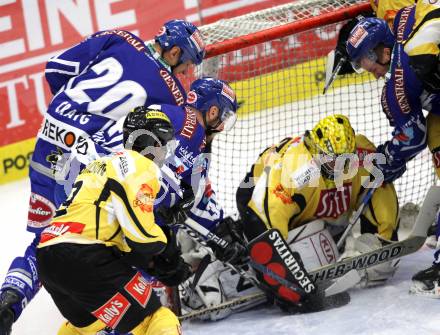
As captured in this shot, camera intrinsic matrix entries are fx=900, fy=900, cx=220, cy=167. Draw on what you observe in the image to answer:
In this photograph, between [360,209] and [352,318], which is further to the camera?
[360,209]

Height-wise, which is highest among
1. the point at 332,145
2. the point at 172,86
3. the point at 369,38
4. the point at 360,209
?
the point at 369,38

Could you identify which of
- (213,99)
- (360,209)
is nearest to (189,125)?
(213,99)

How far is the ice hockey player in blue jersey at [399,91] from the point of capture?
13.4ft

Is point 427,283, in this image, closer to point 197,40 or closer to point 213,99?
point 213,99

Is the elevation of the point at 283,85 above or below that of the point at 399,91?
below

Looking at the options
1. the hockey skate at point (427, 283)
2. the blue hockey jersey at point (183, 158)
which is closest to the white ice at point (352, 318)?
the hockey skate at point (427, 283)

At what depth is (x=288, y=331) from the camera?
12.7ft

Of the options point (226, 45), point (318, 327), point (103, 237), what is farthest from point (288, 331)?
point (226, 45)

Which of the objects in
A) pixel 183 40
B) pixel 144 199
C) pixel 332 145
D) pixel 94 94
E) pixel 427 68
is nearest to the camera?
pixel 144 199

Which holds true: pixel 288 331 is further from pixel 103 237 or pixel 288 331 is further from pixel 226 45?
pixel 226 45

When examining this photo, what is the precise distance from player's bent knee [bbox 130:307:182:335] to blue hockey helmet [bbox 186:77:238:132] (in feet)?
4.18

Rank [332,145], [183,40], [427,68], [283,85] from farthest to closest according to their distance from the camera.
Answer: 1. [283,85]
2. [183,40]
3. [332,145]
4. [427,68]

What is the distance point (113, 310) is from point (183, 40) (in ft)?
5.18

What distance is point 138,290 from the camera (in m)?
3.25
